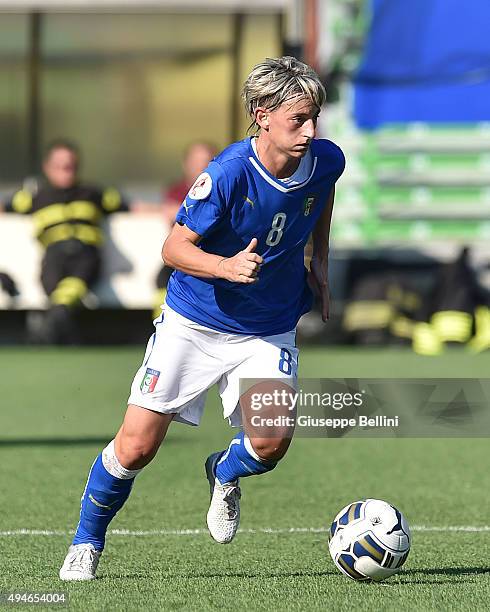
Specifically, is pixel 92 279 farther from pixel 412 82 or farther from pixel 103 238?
pixel 412 82

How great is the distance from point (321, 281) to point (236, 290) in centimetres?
43

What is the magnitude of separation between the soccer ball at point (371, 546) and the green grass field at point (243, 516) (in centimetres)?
5

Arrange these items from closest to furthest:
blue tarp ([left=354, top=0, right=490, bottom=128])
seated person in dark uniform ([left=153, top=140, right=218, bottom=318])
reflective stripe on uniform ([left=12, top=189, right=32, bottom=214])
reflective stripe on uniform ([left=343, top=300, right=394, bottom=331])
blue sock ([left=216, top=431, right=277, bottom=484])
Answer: blue sock ([left=216, top=431, right=277, bottom=484]) < seated person in dark uniform ([left=153, top=140, right=218, bottom=318]) < reflective stripe on uniform ([left=343, top=300, right=394, bottom=331]) < reflective stripe on uniform ([left=12, top=189, right=32, bottom=214]) < blue tarp ([left=354, top=0, right=490, bottom=128])

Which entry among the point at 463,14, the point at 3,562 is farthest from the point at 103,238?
the point at 3,562

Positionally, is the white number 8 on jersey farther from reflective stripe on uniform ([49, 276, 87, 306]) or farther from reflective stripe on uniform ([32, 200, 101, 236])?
reflective stripe on uniform ([49, 276, 87, 306])

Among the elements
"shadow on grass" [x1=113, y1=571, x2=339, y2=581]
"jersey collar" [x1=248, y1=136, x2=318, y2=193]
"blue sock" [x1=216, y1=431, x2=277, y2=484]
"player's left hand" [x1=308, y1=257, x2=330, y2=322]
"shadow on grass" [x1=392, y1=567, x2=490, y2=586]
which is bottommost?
"shadow on grass" [x1=113, y1=571, x2=339, y2=581]

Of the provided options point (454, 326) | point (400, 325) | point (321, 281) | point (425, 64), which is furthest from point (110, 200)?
point (321, 281)

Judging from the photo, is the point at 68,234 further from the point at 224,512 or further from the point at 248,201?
the point at 248,201

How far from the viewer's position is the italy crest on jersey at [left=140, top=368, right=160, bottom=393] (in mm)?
4781

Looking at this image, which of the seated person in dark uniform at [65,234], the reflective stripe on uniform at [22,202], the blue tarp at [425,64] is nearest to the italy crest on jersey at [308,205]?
the seated person in dark uniform at [65,234]

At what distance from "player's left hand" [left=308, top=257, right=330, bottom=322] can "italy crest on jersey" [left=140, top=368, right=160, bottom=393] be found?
669mm

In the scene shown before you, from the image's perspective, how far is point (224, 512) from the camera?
518 centimetres

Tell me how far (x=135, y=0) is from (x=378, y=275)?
13.1 feet

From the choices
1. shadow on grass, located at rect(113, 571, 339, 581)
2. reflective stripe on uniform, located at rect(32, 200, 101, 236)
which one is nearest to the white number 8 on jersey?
shadow on grass, located at rect(113, 571, 339, 581)
